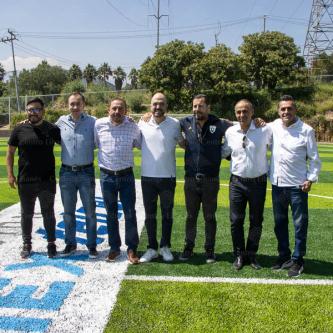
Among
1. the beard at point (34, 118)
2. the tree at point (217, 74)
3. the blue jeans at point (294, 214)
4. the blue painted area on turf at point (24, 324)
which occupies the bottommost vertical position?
the blue painted area on turf at point (24, 324)

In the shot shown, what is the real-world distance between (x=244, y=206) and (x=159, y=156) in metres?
1.19

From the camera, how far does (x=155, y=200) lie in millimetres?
5301

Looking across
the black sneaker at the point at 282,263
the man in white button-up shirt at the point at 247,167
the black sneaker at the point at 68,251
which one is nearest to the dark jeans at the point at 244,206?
the man in white button-up shirt at the point at 247,167

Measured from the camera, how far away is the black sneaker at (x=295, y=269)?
15.9ft

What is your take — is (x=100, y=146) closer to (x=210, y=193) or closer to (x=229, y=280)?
(x=210, y=193)

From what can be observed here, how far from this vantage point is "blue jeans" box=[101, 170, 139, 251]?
203 inches

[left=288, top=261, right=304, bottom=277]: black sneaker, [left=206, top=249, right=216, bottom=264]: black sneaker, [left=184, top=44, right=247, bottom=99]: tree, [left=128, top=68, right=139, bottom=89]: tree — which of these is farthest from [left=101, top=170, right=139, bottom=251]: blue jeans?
[left=128, top=68, right=139, bottom=89]: tree

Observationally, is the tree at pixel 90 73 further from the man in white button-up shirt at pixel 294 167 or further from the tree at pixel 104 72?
the man in white button-up shirt at pixel 294 167

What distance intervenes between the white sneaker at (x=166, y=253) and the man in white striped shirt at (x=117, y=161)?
1.13 feet

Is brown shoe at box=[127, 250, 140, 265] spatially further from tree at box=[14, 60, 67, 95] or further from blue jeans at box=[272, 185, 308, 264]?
tree at box=[14, 60, 67, 95]

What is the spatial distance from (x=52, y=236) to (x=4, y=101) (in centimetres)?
3734

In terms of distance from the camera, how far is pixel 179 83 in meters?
35.4

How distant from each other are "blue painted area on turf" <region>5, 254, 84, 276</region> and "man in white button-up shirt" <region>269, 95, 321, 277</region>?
2496 mm

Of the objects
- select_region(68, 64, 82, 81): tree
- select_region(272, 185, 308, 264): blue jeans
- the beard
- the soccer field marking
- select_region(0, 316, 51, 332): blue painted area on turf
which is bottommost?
the soccer field marking
